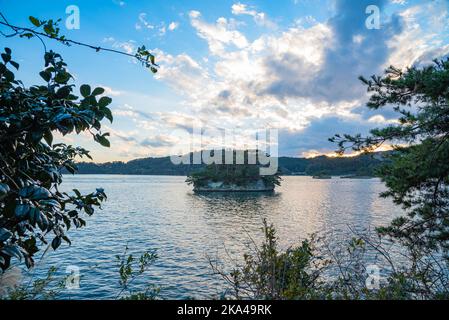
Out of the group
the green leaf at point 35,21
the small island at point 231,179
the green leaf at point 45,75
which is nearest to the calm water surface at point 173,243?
the green leaf at point 45,75

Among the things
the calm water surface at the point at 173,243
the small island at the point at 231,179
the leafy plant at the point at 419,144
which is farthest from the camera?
the small island at the point at 231,179

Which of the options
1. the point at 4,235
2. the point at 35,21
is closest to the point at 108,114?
the point at 35,21

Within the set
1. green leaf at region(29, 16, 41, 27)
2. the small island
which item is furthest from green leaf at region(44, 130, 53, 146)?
the small island

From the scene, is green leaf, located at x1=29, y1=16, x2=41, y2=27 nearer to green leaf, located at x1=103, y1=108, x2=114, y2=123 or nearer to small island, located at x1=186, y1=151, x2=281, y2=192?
green leaf, located at x1=103, y1=108, x2=114, y2=123

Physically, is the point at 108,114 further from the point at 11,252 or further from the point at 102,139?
the point at 11,252

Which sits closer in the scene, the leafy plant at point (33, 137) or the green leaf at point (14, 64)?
the leafy plant at point (33, 137)

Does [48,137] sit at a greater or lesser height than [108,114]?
lesser

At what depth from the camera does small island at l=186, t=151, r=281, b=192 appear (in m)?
93.1

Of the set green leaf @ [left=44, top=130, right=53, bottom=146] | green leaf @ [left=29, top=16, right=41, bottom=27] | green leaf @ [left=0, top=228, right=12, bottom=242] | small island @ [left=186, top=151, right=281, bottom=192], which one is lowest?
small island @ [left=186, top=151, right=281, bottom=192]

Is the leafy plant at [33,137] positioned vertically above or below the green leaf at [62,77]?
below

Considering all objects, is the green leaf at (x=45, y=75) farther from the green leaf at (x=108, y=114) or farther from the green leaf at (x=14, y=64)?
the green leaf at (x=108, y=114)

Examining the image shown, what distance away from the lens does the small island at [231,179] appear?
305ft

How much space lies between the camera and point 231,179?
307 ft

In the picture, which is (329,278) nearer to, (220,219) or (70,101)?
(70,101)
